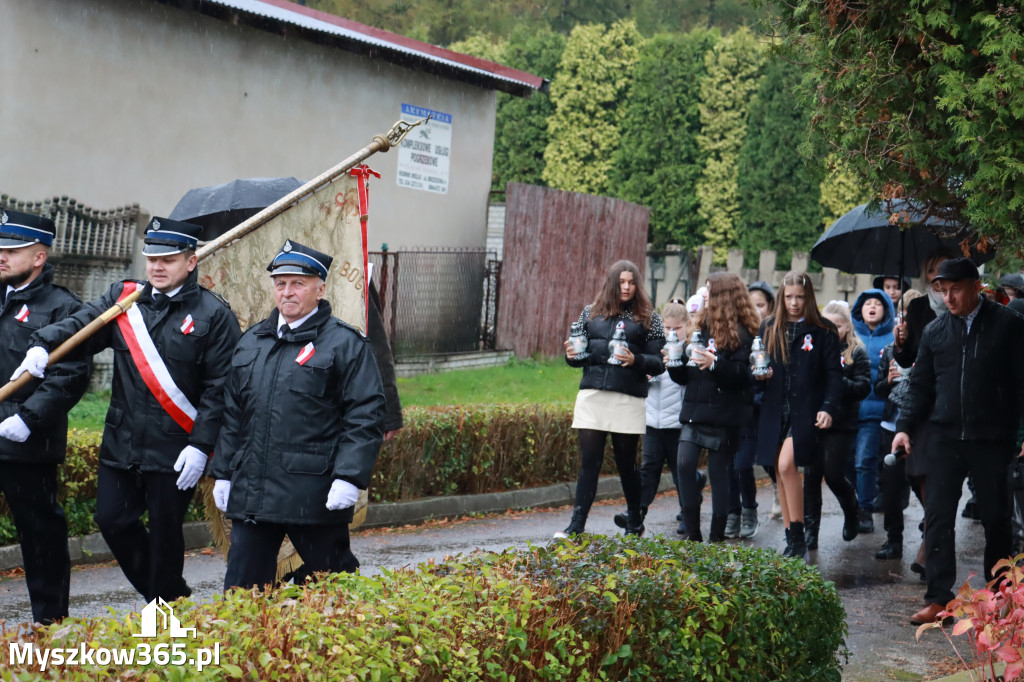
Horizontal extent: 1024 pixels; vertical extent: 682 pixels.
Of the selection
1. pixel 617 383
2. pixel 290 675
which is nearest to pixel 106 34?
pixel 617 383

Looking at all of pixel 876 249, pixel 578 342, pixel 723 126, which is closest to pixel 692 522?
pixel 578 342

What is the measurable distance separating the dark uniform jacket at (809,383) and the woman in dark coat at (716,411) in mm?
305

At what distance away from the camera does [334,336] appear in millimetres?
5469

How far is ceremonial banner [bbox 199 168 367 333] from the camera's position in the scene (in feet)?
21.4

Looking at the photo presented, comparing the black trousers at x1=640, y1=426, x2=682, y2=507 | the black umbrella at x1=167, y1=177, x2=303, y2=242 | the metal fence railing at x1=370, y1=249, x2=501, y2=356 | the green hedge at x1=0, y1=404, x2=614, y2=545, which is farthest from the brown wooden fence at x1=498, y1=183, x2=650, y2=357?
the black umbrella at x1=167, y1=177, x2=303, y2=242

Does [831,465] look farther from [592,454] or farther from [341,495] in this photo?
[341,495]

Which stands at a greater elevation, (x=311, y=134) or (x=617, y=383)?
(x=311, y=134)

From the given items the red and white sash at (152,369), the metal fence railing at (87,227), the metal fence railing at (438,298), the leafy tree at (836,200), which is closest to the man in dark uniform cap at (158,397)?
the red and white sash at (152,369)

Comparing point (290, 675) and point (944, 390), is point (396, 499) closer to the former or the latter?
point (944, 390)

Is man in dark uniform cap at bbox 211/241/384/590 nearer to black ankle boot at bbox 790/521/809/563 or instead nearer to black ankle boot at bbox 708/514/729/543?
black ankle boot at bbox 708/514/729/543

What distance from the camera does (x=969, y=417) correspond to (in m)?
7.27

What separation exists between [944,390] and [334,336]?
3904mm

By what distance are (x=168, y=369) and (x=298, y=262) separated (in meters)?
0.98

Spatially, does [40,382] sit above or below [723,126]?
below
